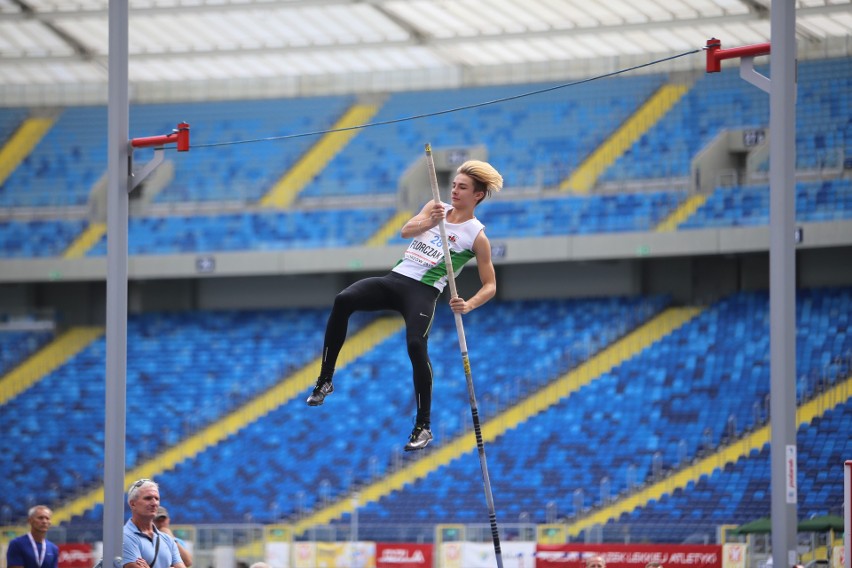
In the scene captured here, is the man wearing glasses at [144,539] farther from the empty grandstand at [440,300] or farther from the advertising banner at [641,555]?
the empty grandstand at [440,300]

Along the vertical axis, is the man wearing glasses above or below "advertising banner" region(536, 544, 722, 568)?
above

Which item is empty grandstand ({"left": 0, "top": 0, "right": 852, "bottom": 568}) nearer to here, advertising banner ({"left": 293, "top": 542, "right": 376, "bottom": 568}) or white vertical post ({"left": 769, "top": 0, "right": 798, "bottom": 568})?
advertising banner ({"left": 293, "top": 542, "right": 376, "bottom": 568})

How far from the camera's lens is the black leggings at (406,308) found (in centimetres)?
930

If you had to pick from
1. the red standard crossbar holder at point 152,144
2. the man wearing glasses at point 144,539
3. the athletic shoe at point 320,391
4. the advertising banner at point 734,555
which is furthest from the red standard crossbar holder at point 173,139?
the advertising banner at point 734,555

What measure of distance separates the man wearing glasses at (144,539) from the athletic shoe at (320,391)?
134cm

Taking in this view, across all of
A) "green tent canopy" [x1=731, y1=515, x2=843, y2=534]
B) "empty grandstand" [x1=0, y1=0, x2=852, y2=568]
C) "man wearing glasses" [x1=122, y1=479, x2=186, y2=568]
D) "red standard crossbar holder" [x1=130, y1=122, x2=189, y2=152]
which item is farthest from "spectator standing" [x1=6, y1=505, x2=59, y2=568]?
"green tent canopy" [x1=731, y1=515, x2=843, y2=534]

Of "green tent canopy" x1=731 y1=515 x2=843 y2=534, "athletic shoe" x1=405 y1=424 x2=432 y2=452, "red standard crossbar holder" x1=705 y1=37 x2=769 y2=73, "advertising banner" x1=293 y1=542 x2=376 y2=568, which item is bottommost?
"advertising banner" x1=293 y1=542 x2=376 y2=568

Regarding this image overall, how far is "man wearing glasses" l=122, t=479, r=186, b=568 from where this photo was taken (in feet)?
27.7

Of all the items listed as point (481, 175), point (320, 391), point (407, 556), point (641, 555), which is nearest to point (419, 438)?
point (320, 391)

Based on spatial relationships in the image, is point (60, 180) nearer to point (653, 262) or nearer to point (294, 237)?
point (294, 237)

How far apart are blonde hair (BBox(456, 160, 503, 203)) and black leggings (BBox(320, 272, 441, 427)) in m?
0.84

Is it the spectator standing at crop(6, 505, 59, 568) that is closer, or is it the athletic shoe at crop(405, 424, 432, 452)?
the athletic shoe at crop(405, 424, 432, 452)

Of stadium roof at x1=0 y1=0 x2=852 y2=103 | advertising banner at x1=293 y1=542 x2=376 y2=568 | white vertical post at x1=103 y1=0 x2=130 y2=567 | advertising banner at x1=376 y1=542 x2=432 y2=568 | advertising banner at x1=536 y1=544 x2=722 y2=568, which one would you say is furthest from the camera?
stadium roof at x1=0 y1=0 x2=852 y2=103

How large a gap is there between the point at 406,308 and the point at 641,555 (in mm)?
11853
